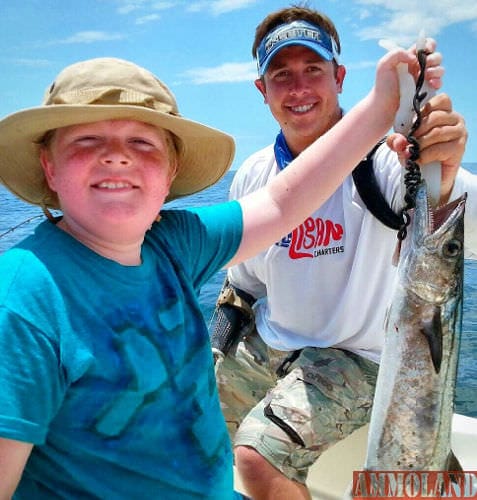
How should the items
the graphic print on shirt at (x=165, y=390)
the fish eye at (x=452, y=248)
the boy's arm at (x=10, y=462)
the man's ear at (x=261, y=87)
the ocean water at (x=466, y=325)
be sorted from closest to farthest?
1. the boy's arm at (x=10, y=462)
2. the graphic print on shirt at (x=165, y=390)
3. the fish eye at (x=452, y=248)
4. the man's ear at (x=261, y=87)
5. the ocean water at (x=466, y=325)

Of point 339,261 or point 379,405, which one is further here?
point 339,261

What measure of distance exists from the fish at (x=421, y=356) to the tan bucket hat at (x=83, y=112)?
0.93m

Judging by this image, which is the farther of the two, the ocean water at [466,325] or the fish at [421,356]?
the ocean water at [466,325]

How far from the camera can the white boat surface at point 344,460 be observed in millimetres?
3768

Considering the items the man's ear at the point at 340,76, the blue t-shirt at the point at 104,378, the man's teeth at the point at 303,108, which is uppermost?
the man's ear at the point at 340,76

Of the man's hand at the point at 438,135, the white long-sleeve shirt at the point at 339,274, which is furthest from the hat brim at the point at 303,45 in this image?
the man's hand at the point at 438,135

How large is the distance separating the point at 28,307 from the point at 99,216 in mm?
393

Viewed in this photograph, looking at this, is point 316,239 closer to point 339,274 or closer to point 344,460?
point 339,274

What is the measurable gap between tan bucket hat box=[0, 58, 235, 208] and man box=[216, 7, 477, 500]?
1354mm

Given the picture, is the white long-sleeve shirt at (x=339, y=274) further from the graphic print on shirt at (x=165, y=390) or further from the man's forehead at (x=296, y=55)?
the graphic print on shirt at (x=165, y=390)

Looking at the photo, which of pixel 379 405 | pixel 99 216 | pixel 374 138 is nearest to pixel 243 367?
pixel 379 405

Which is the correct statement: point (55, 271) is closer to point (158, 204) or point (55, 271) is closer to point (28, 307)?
point (28, 307)

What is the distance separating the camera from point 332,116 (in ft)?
11.7

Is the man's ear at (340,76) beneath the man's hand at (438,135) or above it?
above
